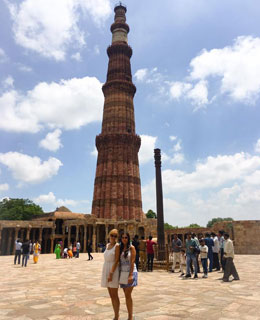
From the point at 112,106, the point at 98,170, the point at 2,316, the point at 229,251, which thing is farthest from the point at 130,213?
the point at 2,316

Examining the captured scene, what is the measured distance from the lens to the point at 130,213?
122 feet

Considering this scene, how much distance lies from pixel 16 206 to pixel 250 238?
134 feet

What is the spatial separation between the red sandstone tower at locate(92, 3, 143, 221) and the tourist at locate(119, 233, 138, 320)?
32080 millimetres

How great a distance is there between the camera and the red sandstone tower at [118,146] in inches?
1468

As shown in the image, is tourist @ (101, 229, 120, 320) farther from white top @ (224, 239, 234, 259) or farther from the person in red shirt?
the person in red shirt

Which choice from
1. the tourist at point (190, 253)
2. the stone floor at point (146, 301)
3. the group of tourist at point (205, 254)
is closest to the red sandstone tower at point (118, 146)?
the group of tourist at point (205, 254)

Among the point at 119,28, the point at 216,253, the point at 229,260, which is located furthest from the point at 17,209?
the point at 229,260

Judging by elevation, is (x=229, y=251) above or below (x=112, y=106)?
below

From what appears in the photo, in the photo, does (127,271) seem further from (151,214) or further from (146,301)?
(151,214)

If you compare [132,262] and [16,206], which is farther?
[16,206]

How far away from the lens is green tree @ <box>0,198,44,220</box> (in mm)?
45700

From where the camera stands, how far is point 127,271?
4027mm

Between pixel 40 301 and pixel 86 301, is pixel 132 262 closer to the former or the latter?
pixel 86 301

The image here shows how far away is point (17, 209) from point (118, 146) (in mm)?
22736
